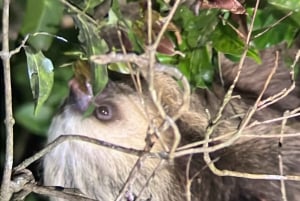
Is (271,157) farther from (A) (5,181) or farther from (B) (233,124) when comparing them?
(A) (5,181)

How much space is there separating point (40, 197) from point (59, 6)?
2.50 ft

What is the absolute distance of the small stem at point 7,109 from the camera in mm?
1164

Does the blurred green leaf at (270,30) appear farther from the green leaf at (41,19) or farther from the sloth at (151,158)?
the green leaf at (41,19)

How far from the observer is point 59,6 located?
142 centimetres

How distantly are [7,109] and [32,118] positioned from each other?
1.97ft

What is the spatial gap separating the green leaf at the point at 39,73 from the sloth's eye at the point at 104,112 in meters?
0.20

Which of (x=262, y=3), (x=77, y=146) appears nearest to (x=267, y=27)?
(x=262, y=3)

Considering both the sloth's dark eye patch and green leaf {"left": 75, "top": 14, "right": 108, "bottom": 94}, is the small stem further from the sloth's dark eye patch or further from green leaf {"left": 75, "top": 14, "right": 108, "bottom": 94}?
the sloth's dark eye patch

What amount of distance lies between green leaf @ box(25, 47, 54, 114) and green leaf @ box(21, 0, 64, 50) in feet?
0.42

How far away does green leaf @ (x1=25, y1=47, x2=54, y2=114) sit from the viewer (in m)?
1.27

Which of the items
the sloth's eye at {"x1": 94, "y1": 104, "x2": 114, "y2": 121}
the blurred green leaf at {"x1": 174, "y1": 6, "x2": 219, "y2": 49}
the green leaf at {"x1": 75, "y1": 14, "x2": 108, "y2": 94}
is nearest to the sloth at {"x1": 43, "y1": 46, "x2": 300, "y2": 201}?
the sloth's eye at {"x1": 94, "y1": 104, "x2": 114, "y2": 121}

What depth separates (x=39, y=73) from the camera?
1.28 m

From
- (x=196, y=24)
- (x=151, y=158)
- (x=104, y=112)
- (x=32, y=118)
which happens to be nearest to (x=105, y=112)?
(x=104, y=112)

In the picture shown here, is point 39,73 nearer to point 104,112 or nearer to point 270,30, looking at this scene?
point 104,112
